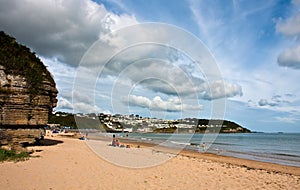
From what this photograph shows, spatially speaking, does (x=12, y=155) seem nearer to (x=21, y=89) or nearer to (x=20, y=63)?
(x=21, y=89)

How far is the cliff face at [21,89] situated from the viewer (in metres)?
16.7

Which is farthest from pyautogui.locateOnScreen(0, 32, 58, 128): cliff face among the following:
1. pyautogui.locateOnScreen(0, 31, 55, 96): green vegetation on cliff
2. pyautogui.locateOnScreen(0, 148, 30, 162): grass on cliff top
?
pyautogui.locateOnScreen(0, 148, 30, 162): grass on cliff top

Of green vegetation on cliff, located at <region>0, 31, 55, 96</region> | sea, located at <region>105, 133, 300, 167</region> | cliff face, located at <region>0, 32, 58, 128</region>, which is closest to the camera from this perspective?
cliff face, located at <region>0, 32, 58, 128</region>

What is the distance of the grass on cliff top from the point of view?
43.0 ft

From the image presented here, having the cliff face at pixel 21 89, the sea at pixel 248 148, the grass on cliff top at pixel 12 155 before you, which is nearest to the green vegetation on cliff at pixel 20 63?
the cliff face at pixel 21 89

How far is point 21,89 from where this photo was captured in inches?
682

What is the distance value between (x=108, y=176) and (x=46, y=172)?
2.66m

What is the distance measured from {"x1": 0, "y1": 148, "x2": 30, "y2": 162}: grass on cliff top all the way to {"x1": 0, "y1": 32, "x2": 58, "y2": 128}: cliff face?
11.2 feet

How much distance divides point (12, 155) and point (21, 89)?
5.21 m

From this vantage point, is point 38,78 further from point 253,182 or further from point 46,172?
point 253,182

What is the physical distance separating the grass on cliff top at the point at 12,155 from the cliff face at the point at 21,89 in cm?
340

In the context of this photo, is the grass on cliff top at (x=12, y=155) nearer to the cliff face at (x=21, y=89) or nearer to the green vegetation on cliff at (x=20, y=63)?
the cliff face at (x=21, y=89)

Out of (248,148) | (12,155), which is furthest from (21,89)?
(248,148)

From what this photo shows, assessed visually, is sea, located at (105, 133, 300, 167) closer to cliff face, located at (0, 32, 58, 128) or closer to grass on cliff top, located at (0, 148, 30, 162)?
cliff face, located at (0, 32, 58, 128)
